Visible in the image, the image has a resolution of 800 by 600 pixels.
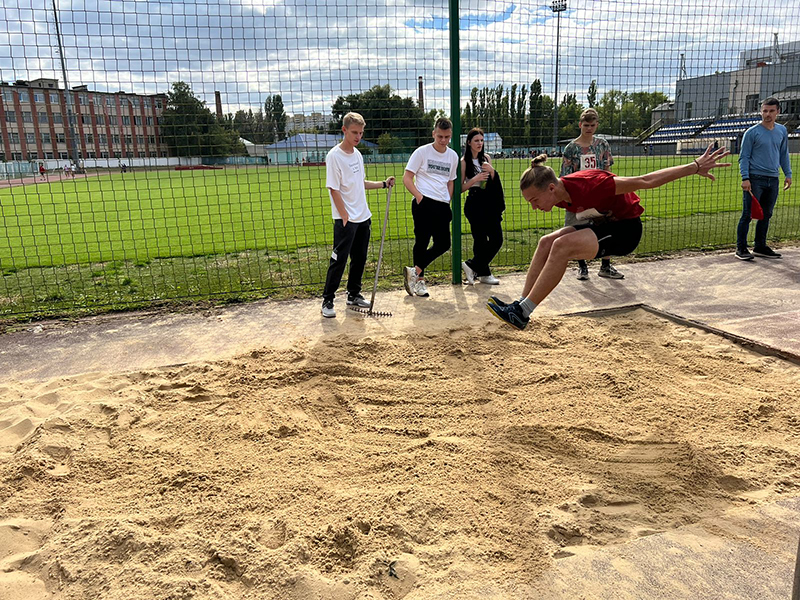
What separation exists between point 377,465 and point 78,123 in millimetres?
6594

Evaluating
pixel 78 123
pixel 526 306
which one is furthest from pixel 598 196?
pixel 78 123

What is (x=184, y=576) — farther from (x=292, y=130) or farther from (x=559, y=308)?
(x=292, y=130)

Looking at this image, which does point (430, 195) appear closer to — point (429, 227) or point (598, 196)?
point (429, 227)

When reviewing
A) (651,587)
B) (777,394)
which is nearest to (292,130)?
(777,394)

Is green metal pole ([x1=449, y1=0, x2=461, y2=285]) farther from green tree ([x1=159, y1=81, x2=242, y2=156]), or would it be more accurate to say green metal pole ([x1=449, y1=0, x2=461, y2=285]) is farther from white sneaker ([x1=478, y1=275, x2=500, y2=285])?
green tree ([x1=159, y1=81, x2=242, y2=156])

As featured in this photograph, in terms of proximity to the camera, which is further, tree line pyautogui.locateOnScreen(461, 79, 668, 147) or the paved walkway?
tree line pyautogui.locateOnScreen(461, 79, 668, 147)

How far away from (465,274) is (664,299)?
234 centimetres

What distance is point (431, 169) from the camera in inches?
262

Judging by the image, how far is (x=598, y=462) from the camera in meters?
3.22

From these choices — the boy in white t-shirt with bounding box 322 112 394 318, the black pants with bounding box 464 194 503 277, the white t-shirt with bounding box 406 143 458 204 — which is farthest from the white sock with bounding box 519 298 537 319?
the black pants with bounding box 464 194 503 277

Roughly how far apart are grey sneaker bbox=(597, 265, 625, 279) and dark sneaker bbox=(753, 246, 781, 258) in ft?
8.08

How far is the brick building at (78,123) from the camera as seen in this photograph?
6945mm

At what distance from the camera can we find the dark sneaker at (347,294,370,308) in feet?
20.9

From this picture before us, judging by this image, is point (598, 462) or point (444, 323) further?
point (444, 323)
